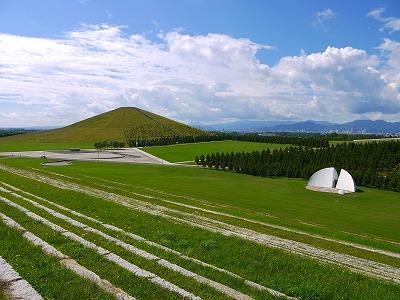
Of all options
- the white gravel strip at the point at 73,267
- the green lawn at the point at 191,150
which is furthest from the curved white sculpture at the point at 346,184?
the white gravel strip at the point at 73,267

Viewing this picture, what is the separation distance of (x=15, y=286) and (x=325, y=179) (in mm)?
68831

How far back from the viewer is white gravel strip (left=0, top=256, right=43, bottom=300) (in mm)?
9594

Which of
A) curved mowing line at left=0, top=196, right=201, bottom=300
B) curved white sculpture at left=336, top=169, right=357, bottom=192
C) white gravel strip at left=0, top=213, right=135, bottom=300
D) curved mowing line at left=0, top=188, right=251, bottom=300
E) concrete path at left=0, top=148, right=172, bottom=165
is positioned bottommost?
curved white sculpture at left=336, top=169, right=357, bottom=192

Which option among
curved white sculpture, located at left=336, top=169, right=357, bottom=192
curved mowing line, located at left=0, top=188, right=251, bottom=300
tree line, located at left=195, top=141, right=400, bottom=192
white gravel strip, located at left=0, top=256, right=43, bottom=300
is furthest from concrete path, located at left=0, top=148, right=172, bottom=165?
white gravel strip, located at left=0, top=256, right=43, bottom=300

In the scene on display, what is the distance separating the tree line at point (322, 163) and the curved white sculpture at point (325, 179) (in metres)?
10.3

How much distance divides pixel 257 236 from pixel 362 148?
95.7 metres

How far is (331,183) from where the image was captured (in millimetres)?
72375

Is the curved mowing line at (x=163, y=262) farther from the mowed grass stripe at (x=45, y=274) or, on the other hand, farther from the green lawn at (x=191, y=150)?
the green lawn at (x=191, y=150)

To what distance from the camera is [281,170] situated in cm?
9100

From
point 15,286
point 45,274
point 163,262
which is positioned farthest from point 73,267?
point 163,262

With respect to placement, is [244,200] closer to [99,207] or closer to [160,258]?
[99,207]

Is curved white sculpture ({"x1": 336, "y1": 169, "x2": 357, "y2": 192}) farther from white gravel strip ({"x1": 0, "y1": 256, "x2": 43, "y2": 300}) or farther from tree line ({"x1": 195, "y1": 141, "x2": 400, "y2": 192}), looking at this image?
white gravel strip ({"x1": 0, "y1": 256, "x2": 43, "y2": 300})

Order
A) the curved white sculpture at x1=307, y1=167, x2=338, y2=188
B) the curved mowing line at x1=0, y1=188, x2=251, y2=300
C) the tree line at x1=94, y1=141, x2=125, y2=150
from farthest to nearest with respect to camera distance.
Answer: the tree line at x1=94, y1=141, x2=125, y2=150 → the curved white sculpture at x1=307, y1=167, x2=338, y2=188 → the curved mowing line at x1=0, y1=188, x2=251, y2=300

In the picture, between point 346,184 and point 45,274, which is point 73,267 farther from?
point 346,184
